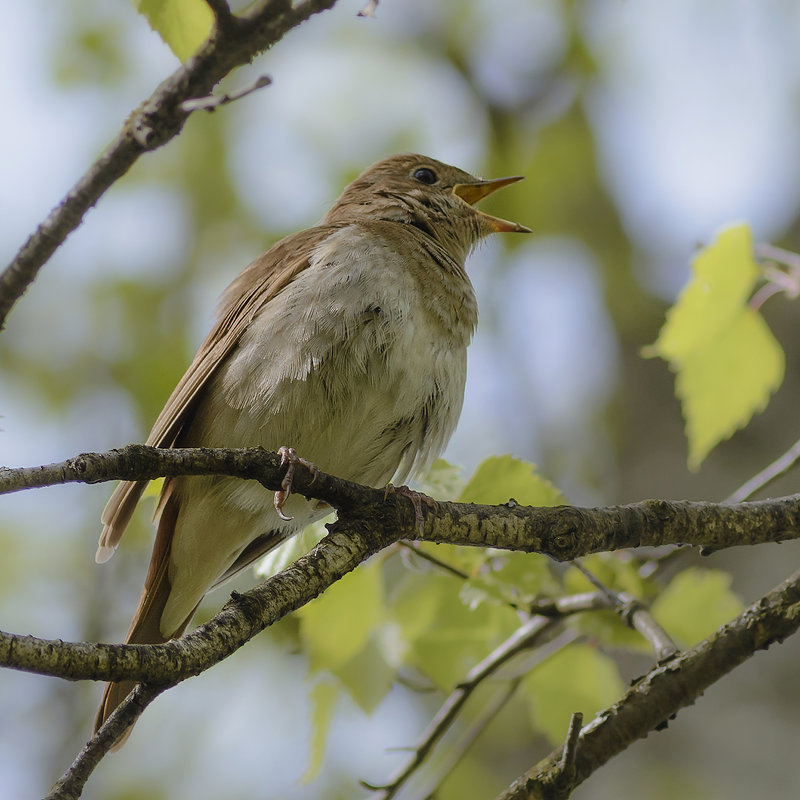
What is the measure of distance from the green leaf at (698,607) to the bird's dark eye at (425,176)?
2.17 meters

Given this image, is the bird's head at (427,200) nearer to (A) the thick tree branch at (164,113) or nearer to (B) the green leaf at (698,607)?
(B) the green leaf at (698,607)

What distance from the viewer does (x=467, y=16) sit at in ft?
25.9

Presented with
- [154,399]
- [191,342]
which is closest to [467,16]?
[191,342]

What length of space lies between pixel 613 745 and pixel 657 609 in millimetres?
1086

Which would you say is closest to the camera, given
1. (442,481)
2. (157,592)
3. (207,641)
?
(207,641)

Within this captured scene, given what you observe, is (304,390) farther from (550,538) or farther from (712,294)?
(712,294)

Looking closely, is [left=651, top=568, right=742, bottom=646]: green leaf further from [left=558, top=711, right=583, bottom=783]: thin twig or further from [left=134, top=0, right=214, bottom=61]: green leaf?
[left=134, top=0, right=214, bottom=61]: green leaf

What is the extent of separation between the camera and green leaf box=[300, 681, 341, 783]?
10.8ft

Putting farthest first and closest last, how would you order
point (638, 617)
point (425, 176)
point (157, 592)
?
point (425, 176) < point (157, 592) < point (638, 617)

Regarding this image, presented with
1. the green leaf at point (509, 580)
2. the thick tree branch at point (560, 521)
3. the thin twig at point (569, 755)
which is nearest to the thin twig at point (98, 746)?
the thick tree branch at point (560, 521)

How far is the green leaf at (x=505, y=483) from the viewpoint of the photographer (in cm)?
315

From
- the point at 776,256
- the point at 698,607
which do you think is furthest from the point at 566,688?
the point at 776,256

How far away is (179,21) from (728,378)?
210cm

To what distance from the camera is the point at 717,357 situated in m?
3.38
